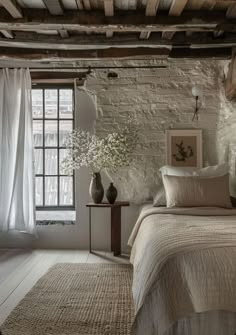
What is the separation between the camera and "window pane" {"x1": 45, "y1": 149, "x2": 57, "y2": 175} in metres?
5.60

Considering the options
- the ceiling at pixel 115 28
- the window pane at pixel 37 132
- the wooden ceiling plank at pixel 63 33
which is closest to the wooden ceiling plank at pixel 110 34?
the ceiling at pixel 115 28

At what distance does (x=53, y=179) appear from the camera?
→ 560 centimetres

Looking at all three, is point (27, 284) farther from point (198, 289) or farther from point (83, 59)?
point (83, 59)

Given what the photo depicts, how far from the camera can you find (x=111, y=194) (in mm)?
4988

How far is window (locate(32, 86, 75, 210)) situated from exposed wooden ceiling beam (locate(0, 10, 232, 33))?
165 cm

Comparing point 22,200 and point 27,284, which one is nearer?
point 27,284

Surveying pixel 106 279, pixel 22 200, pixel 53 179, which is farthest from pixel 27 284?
pixel 53 179

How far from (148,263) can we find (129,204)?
2.56 m

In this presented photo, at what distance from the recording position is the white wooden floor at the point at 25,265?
11.5ft

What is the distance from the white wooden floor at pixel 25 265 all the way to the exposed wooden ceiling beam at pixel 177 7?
263cm

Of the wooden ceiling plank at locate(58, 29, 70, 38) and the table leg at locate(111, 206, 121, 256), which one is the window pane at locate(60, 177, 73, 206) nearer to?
the table leg at locate(111, 206, 121, 256)

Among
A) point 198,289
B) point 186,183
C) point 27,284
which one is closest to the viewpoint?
point 198,289

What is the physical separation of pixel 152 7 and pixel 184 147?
204 centimetres

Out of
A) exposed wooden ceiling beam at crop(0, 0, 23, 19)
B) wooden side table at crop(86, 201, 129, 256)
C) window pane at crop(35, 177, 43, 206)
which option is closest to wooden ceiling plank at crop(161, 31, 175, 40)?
exposed wooden ceiling beam at crop(0, 0, 23, 19)
